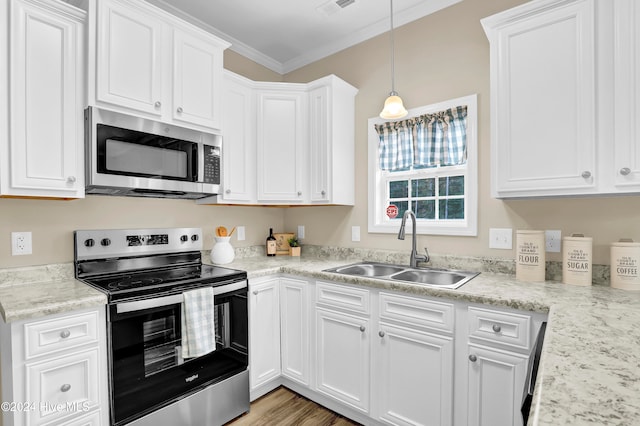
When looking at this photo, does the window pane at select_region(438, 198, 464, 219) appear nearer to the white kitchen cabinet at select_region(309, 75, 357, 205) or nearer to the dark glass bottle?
the white kitchen cabinet at select_region(309, 75, 357, 205)

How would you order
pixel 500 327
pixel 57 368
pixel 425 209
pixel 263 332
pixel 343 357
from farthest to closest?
pixel 425 209 < pixel 263 332 < pixel 343 357 < pixel 500 327 < pixel 57 368

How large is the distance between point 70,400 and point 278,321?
4.06ft

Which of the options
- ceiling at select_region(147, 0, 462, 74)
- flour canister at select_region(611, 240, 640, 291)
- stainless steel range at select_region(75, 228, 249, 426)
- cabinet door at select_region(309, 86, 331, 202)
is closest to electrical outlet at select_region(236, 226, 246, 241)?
stainless steel range at select_region(75, 228, 249, 426)

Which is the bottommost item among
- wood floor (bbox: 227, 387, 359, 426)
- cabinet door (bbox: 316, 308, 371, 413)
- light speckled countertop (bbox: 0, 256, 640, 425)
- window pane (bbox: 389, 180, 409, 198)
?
wood floor (bbox: 227, 387, 359, 426)

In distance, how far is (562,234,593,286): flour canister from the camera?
67.8 inches

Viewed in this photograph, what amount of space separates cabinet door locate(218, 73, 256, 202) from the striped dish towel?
2.80ft

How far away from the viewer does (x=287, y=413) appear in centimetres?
220

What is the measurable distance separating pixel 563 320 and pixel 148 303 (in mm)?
1780

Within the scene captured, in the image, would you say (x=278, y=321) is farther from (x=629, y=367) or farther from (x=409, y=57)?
(x=409, y=57)

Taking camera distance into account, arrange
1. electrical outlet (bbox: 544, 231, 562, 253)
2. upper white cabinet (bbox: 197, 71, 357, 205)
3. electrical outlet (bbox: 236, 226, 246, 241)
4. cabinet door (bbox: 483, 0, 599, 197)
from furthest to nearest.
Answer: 1. electrical outlet (bbox: 236, 226, 246, 241)
2. upper white cabinet (bbox: 197, 71, 357, 205)
3. electrical outlet (bbox: 544, 231, 562, 253)
4. cabinet door (bbox: 483, 0, 599, 197)

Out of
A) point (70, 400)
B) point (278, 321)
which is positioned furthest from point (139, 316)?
point (278, 321)

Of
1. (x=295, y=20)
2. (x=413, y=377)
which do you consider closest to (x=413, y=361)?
(x=413, y=377)

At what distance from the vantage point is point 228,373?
2090mm

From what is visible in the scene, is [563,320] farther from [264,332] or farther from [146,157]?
[146,157]
